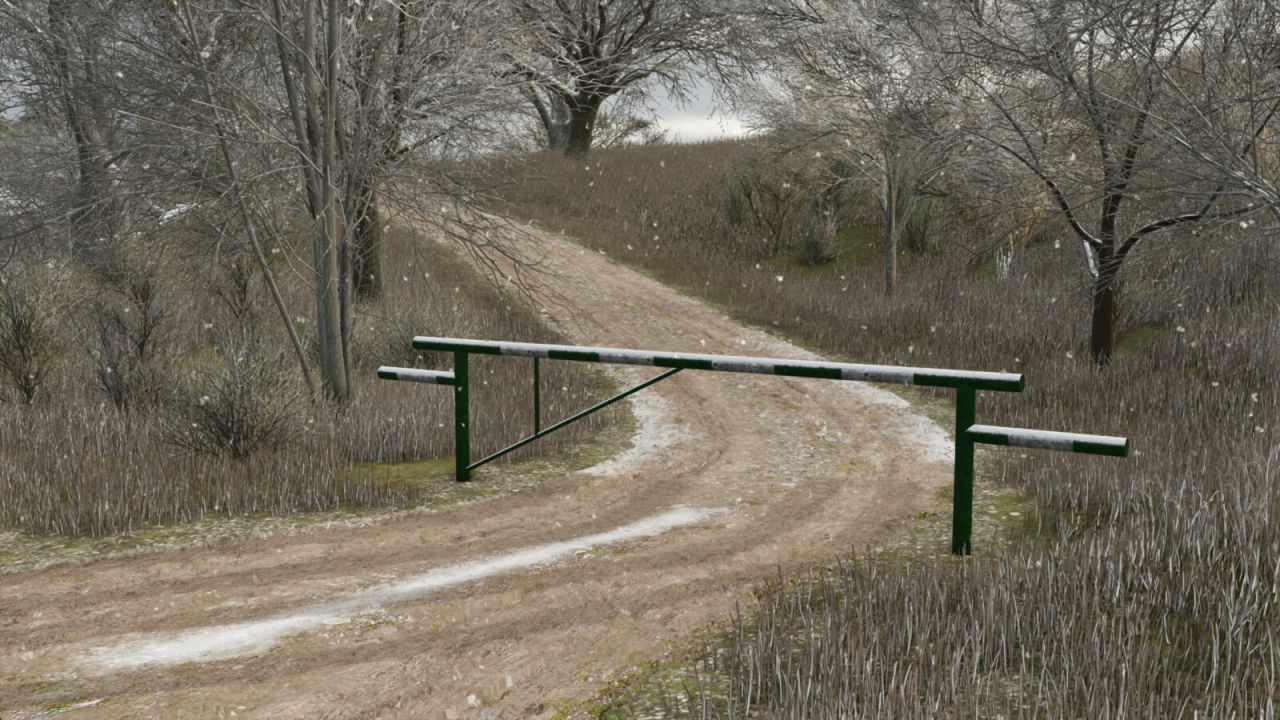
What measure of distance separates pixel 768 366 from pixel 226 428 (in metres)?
3.95

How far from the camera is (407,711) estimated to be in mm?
3871

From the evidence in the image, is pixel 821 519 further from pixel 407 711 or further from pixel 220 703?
pixel 220 703

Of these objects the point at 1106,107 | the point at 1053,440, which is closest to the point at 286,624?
the point at 1053,440

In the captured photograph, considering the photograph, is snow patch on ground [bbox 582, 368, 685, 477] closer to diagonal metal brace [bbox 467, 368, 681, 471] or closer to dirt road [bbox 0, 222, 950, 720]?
dirt road [bbox 0, 222, 950, 720]

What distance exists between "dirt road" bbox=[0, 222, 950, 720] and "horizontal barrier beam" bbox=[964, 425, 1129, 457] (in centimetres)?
104

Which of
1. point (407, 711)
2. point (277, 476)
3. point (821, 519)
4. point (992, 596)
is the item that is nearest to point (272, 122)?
point (277, 476)

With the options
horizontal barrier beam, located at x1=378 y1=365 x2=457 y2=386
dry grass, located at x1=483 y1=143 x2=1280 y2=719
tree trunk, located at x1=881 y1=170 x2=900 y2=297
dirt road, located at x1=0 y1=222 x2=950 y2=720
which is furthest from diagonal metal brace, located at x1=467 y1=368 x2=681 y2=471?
tree trunk, located at x1=881 y1=170 x2=900 y2=297

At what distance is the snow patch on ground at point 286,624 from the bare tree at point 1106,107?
4839 millimetres

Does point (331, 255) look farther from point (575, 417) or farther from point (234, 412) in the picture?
point (575, 417)

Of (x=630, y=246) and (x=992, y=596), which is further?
(x=630, y=246)

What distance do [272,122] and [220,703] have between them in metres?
5.59

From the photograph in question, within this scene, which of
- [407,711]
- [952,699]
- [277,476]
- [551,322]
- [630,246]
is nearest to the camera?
[952,699]

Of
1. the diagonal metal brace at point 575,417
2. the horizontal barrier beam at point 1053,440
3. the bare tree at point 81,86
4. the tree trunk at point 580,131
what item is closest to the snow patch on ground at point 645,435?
the diagonal metal brace at point 575,417

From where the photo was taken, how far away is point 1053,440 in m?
5.02
